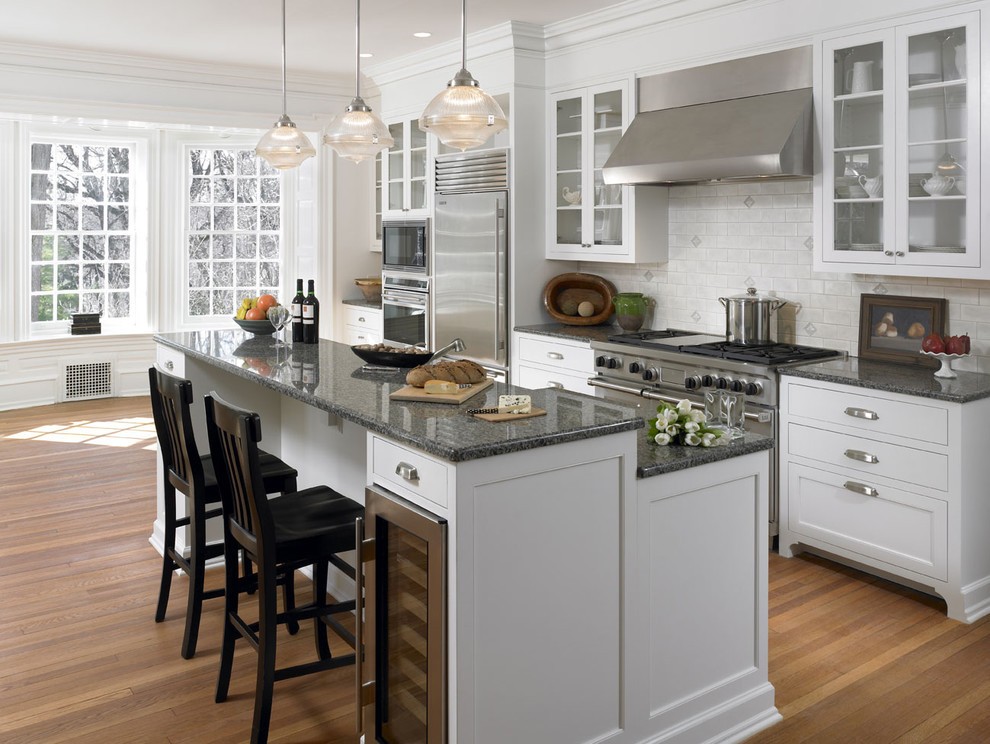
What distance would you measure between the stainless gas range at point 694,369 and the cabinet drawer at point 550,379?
131mm

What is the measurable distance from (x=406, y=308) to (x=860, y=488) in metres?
3.77

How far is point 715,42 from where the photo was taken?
4.61 m

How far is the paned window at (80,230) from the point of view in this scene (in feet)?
26.5

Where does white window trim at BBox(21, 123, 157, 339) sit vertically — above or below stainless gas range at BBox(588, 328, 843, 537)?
above

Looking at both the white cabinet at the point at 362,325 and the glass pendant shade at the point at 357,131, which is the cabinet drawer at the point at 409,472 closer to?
the glass pendant shade at the point at 357,131

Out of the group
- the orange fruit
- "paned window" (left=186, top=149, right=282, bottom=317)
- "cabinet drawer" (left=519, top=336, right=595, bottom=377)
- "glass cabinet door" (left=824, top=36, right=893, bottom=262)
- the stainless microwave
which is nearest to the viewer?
"glass cabinet door" (left=824, top=36, right=893, bottom=262)

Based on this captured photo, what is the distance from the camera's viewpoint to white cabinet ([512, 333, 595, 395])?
5.18 metres

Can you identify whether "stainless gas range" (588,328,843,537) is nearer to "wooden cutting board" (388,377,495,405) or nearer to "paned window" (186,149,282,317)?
"wooden cutting board" (388,377,495,405)

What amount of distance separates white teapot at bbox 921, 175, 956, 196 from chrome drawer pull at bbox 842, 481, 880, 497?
1.24 metres

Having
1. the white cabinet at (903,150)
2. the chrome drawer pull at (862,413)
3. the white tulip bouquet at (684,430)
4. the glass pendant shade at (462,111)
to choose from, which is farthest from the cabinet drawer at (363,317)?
the white tulip bouquet at (684,430)

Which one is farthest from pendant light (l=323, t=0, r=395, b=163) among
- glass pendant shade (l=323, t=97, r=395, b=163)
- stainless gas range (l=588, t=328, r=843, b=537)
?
stainless gas range (l=588, t=328, r=843, b=537)

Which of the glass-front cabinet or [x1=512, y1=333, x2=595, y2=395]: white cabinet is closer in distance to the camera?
[x1=512, y1=333, x2=595, y2=395]: white cabinet

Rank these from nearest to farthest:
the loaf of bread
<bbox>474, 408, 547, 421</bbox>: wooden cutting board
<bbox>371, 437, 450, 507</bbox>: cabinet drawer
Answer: <bbox>371, 437, 450, 507</bbox>: cabinet drawer, <bbox>474, 408, 547, 421</bbox>: wooden cutting board, the loaf of bread

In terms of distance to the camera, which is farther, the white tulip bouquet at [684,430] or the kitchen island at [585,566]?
the white tulip bouquet at [684,430]
